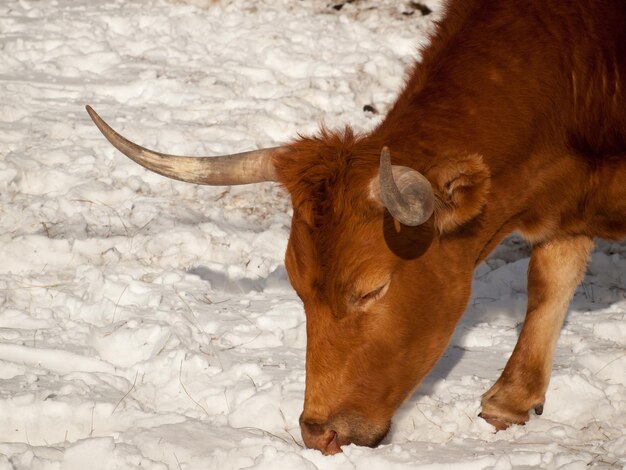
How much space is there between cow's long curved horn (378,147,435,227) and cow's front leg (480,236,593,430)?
148 centimetres

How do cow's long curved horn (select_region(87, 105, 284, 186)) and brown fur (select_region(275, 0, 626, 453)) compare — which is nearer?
brown fur (select_region(275, 0, 626, 453))

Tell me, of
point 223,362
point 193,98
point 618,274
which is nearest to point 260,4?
point 193,98

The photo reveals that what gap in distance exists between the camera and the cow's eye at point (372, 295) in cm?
382

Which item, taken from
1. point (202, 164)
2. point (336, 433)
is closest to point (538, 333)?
point (336, 433)

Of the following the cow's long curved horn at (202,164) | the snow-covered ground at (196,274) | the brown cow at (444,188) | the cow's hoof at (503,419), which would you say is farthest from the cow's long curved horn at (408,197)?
the cow's hoof at (503,419)

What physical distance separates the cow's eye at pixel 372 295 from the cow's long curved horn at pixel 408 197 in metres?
0.41

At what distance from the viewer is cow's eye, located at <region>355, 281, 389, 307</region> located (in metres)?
3.82

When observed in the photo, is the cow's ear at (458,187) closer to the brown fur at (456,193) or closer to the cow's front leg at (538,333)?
the brown fur at (456,193)

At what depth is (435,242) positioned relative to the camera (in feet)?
13.0

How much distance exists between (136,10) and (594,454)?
7.76 meters

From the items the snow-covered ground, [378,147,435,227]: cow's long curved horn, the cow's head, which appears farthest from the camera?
the snow-covered ground

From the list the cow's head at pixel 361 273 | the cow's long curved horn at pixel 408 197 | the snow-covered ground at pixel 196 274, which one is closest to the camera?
the cow's long curved horn at pixel 408 197

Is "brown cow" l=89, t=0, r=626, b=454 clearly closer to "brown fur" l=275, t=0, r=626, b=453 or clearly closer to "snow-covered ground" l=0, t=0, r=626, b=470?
"brown fur" l=275, t=0, r=626, b=453

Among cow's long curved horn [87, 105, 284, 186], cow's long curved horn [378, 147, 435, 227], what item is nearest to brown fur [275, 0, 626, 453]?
cow's long curved horn [87, 105, 284, 186]
